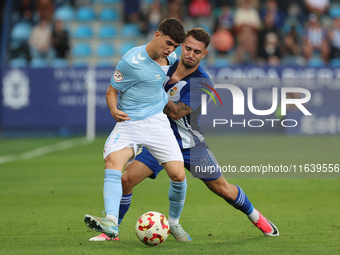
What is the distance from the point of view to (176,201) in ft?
17.0

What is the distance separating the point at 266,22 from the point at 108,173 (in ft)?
47.7

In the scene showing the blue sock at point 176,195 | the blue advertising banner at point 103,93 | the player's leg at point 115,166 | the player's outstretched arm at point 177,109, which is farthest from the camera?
the blue advertising banner at point 103,93

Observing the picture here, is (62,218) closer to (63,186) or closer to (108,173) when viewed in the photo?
(108,173)

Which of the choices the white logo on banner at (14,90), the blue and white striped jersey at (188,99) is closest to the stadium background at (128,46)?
the white logo on banner at (14,90)

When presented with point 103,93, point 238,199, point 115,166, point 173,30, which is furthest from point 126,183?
point 103,93

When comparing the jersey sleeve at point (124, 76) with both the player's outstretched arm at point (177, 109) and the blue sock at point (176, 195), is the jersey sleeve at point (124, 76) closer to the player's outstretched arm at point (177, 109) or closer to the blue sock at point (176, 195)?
the player's outstretched arm at point (177, 109)

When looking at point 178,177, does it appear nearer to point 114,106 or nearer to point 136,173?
point 136,173

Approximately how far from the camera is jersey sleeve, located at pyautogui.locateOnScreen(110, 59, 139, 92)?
4801 millimetres

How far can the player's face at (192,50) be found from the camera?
5.14m

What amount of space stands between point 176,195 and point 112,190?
2.47 feet

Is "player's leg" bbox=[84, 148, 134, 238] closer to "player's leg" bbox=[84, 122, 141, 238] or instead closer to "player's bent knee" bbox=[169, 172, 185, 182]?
"player's leg" bbox=[84, 122, 141, 238]

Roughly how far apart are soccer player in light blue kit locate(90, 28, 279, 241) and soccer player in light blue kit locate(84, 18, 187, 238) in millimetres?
224

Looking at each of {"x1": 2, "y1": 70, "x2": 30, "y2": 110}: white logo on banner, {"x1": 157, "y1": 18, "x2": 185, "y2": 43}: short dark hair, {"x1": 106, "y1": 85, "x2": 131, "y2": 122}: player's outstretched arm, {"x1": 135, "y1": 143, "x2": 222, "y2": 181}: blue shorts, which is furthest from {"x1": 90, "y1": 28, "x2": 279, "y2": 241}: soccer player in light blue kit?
{"x1": 2, "y1": 70, "x2": 30, "y2": 110}: white logo on banner

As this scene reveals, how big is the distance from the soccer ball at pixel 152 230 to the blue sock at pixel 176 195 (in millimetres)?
347
